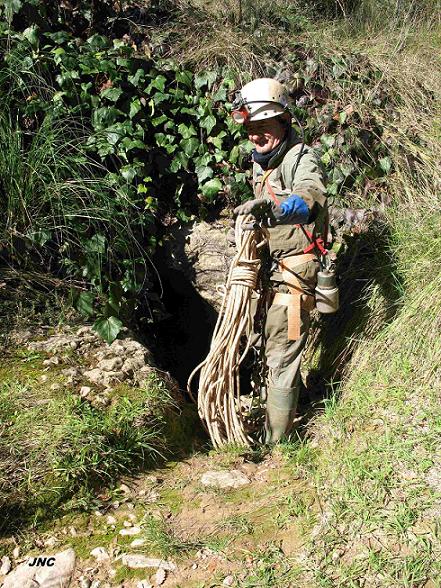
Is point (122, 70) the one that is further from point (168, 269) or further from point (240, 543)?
point (240, 543)

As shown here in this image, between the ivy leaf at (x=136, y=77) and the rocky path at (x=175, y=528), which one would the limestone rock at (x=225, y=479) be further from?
the ivy leaf at (x=136, y=77)

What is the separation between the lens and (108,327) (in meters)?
3.25

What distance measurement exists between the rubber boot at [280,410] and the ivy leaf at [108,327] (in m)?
0.88

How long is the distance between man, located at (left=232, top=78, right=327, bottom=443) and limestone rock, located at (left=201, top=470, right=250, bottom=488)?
1.22ft

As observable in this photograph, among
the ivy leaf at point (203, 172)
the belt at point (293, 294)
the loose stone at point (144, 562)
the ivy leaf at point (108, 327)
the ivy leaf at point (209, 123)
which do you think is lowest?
the loose stone at point (144, 562)

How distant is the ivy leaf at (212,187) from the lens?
13.2 ft

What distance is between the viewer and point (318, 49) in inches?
172

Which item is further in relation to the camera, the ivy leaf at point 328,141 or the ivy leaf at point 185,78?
the ivy leaf at point 185,78

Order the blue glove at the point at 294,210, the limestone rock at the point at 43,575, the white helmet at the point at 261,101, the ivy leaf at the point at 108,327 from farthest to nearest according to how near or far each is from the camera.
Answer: the ivy leaf at the point at 108,327 → the white helmet at the point at 261,101 → the blue glove at the point at 294,210 → the limestone rock at the point at 43,575

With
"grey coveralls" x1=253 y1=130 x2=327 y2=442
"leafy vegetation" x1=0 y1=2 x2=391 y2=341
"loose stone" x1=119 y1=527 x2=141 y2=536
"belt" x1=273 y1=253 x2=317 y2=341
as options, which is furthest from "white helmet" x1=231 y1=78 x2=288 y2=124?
"loose stone" x1=119 y1=527 x2=141 y2=536

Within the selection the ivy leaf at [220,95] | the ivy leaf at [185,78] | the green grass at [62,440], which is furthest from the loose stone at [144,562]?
the ivy leaf at [185,78]

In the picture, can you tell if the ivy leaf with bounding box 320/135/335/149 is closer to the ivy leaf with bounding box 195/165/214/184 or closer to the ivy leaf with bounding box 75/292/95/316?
the ivy leaf with bounding box 195/165/214/184

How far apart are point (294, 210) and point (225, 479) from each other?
1311 millimetres

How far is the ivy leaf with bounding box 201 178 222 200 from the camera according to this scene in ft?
13.2
